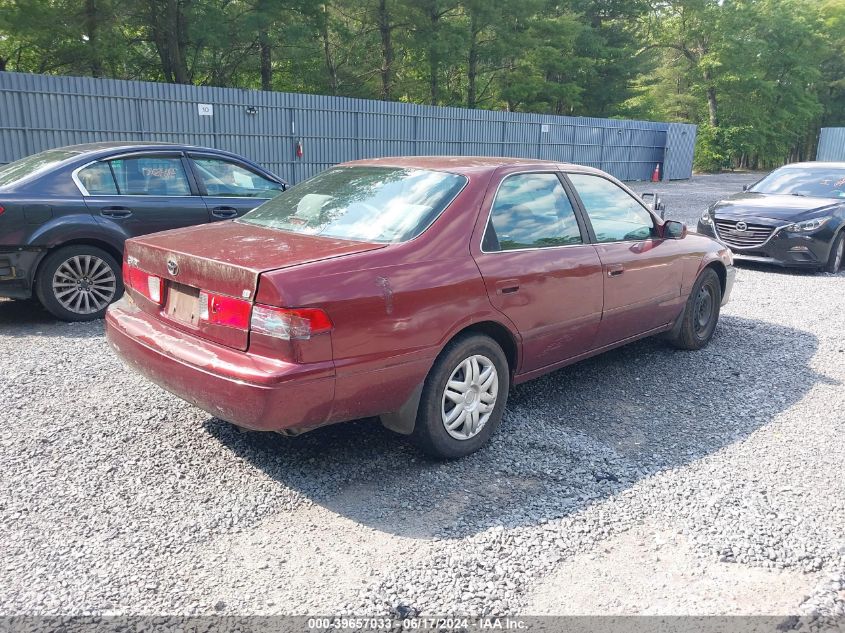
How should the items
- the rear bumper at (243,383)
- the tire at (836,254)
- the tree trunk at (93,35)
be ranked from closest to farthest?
the rear bumper at (243,383), the tire at (836,254), the tree trunk at (93,35)

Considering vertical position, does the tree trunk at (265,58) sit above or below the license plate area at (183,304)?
above

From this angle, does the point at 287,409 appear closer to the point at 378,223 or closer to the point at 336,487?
the point at 336,487

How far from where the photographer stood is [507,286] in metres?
3.91

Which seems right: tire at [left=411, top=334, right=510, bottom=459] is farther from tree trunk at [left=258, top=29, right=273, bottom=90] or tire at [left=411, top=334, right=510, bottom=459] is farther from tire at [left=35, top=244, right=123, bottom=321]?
tree trunk at [left=258, top=29, right=273, bottom=90]

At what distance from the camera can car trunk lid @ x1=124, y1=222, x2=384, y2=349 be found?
325 cm

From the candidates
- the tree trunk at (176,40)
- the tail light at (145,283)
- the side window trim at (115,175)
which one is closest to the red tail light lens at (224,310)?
the tail light at (145,283)

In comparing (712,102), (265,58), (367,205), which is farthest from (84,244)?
(712,102)

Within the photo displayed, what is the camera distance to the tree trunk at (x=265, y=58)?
85.8 feet

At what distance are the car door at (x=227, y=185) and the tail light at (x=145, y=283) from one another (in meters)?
2.98

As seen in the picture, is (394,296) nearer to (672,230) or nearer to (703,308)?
(672,230)

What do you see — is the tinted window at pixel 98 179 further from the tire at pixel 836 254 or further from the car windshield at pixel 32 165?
the tire at pixel 836 254

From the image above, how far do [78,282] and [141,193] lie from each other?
102 centimetres

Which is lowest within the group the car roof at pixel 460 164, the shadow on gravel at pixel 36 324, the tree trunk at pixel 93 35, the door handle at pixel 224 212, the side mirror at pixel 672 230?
the shadow on gravel at pixel 36 324

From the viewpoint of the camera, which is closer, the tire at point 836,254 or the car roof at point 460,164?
the car roof at point 460,164
